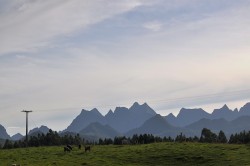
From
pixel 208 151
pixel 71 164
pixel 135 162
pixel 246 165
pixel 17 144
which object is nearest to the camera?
pixel 246 165

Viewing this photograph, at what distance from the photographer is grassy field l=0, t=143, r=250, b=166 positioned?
61.0 meters

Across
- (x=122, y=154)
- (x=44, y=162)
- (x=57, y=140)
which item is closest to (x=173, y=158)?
(x=122, y=154)

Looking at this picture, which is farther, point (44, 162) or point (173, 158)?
point (173, 158)

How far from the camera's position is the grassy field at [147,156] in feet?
200

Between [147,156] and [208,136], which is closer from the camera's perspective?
[147,156]

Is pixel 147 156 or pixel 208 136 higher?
pixel 208 136

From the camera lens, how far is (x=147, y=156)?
67375mm

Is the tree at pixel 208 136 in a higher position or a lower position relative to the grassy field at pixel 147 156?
higher

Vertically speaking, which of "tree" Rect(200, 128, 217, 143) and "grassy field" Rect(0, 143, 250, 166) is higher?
"tree" Rect(200, 128, 217, 143)

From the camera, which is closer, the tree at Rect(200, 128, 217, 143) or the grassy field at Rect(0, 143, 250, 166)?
the grassy field at Rect(0, 143, 250, 166)

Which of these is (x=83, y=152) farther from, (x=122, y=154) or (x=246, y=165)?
(x=246, y=165)

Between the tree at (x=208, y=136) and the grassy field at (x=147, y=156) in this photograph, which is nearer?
the grassy field at (x=147, y=156)

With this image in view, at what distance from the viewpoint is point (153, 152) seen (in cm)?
7031

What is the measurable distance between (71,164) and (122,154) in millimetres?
13407
